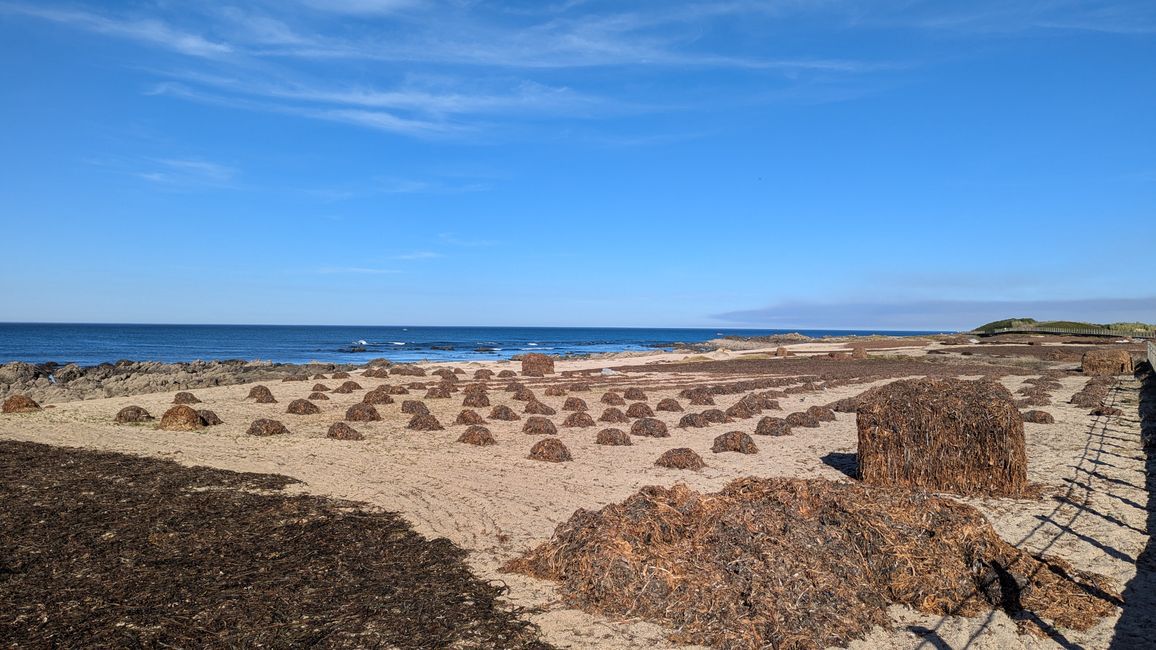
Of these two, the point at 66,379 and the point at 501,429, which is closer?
the point at 501,429

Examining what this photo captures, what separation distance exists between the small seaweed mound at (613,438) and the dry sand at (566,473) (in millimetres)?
343

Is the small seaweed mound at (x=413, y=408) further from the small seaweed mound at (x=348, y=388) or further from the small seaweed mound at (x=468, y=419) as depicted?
the small seaweed mound at (x=348, y=388)

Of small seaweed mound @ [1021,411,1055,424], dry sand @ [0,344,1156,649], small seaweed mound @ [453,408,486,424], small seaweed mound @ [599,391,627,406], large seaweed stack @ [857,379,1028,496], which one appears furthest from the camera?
small seaweed mound @ [599,391,627,406]

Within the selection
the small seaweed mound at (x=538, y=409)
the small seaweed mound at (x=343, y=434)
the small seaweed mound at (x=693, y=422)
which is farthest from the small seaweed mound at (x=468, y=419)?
the small seaweed mound at (x=693, y=422)

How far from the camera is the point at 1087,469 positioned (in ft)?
47.1

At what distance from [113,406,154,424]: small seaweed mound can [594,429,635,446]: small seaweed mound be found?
14.5m

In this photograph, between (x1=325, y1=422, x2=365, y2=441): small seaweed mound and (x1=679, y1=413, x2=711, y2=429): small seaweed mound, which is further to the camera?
(x1=679, y1=413, x2=711, y2=429): small seaweed mound

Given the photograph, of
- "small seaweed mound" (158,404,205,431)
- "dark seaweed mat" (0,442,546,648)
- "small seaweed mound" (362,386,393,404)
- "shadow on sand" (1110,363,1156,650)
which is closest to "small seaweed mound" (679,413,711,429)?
"shadow on sand" (1110,363,1156,650)

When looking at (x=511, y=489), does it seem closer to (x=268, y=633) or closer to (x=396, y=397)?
(x=268, y=633)

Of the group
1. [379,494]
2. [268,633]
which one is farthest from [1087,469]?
[268,633]

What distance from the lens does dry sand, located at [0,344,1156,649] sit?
709cm

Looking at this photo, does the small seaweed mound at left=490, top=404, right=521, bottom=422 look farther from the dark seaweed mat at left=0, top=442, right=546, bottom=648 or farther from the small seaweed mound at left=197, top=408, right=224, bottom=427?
the dark seaweed mat at left=0, top=442, right=546, bottom=648

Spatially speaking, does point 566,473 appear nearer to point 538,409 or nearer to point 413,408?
point 538,409

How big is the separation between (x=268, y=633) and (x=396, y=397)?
2287 cm
